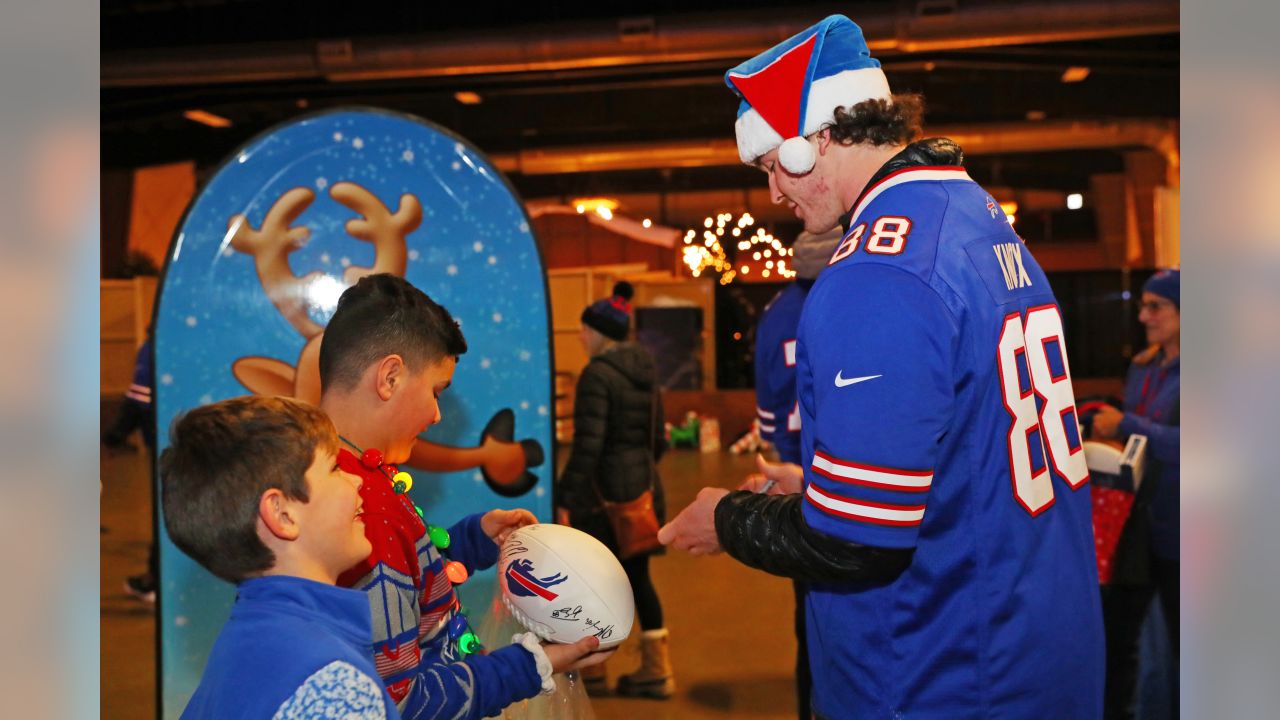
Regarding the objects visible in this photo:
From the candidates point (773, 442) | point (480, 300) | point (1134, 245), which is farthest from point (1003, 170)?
point (480, 300)

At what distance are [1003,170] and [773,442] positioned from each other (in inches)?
509

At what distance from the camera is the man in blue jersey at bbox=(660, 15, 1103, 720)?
1334 millimetres

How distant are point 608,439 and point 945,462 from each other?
313cm

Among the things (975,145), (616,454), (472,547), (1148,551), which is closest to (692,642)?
(616,454)

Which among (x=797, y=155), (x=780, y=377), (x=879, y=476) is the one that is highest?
(x=797, y=155)

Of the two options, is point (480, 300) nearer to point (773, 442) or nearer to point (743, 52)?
point (773, 442)

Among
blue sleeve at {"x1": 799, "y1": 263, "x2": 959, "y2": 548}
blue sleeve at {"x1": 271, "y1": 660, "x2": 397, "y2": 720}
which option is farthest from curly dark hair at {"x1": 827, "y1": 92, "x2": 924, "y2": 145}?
blue sleeve at {"x1": 271, "y1": 660, "x2": 397, "y2": 720}

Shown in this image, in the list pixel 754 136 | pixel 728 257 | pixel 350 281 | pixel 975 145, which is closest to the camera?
pixel 754 136

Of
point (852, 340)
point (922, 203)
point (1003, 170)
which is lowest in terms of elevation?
point (852, 340)

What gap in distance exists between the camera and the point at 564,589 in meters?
1.81

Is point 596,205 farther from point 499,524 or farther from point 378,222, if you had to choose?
point 499,524

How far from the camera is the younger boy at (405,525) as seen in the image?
1556mm

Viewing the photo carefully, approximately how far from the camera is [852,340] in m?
1.34
